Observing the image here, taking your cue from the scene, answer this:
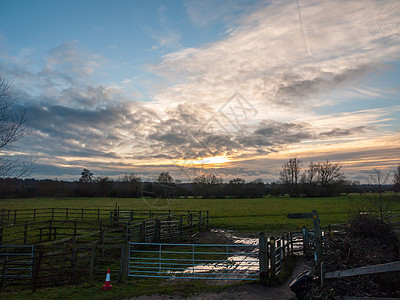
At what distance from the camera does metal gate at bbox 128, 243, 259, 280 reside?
384 inches

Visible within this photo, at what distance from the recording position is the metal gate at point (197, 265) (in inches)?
384

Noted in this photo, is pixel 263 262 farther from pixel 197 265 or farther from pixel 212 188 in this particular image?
pixel 212 188

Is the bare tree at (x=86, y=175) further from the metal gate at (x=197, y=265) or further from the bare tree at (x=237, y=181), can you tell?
the metal gate at (x=197, y=265)

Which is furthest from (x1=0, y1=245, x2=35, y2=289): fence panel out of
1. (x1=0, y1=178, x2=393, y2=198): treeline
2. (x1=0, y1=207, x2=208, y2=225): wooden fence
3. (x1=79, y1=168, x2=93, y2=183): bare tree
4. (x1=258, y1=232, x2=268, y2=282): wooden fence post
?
(x1=79, y1=168, x2=93, y2=183): bare tree

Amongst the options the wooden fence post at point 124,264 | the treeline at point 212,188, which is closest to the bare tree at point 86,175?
the treeline at point 212,188

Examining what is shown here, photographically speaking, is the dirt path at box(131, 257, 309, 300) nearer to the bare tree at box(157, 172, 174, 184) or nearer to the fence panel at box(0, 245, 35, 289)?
the fence panel at box(0, 245, 35, 289)

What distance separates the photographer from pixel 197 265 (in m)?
10.4

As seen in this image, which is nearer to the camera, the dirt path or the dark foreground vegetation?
the dark foreground vegetation

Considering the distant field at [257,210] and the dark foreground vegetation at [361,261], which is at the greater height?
the dark foreground vegetation at [361,261]

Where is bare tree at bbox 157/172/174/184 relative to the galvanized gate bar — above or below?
above

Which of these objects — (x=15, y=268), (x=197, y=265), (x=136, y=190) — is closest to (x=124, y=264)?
(x=197, y=265)

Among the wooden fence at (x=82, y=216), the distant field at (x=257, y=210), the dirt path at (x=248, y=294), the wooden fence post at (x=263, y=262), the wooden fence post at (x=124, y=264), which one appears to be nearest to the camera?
the dirt path at (x=248, y=294)

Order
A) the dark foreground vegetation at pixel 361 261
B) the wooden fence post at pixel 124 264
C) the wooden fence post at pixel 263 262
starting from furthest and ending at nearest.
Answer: the wooden fence post at pixel 124 264 → the wooden fence post at pixel 263 262 → the dark foreground vegetation at pixel 361 261

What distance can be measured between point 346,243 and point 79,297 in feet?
25.2
